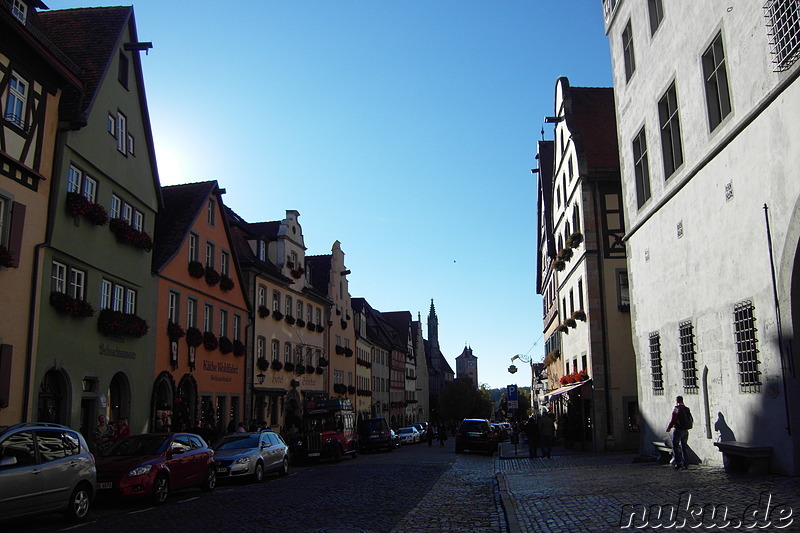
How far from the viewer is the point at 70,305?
808 inches

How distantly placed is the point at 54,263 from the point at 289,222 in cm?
2441

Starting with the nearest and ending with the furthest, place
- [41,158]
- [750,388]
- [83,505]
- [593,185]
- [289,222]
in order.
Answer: [83,505], [750,388], [41,158], [593,185], [289,222]

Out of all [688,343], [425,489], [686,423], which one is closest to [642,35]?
[688,343]

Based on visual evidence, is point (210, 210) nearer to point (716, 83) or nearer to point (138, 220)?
point (138, 220)

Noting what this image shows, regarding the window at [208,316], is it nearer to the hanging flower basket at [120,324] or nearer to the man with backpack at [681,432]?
the hanging flower basket at [120,324]

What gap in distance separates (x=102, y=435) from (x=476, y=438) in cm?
1973

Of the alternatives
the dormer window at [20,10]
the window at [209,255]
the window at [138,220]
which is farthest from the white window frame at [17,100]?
the window at [209,255]

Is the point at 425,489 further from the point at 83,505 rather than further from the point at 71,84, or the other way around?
the point at 71,84

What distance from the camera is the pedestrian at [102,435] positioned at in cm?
2103

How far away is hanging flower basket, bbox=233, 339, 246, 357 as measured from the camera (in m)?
34.5

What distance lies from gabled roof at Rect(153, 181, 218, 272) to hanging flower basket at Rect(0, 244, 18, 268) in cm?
958

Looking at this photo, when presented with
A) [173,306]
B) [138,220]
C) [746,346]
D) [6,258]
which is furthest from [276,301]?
[746,346]

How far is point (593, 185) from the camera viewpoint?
97.9 feet

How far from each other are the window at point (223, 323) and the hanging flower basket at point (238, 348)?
75 cm
